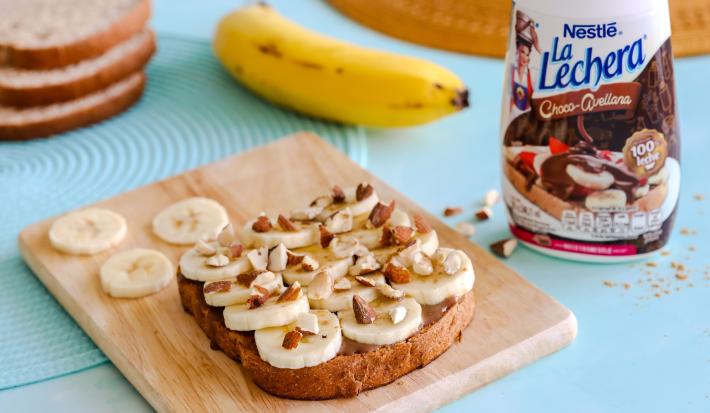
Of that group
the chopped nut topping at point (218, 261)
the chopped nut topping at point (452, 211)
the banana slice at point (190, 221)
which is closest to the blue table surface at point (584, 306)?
the chopped nut topping at point (452, 211)

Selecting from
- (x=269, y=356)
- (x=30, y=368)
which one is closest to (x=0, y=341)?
(x=30, y=368)

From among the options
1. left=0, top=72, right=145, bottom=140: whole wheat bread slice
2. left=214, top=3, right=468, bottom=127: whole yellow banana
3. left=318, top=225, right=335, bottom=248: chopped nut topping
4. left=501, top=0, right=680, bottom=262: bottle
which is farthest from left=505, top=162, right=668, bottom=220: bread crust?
left=0, top=72, right=145, bottom=140: whole wheat bread slice

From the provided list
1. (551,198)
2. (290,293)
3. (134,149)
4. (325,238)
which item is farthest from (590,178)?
(134,149)

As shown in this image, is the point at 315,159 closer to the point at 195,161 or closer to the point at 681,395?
the point at 195,161

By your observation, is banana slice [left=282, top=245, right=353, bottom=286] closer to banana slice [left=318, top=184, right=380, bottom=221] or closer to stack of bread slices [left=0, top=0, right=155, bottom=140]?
banana slice [left=318, top=184, right=380, bottom=221]

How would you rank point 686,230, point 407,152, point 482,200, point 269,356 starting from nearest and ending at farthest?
point 269,356 → point 686,230 → point 482,200 → point 407,152

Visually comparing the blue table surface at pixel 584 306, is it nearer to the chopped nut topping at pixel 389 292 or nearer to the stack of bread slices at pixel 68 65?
the chopped nut topping at pixel 389 292
